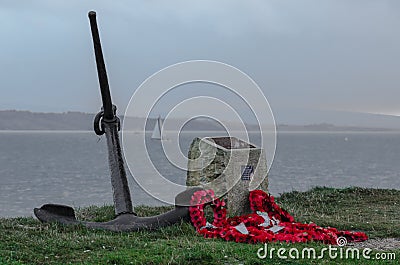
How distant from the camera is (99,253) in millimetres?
6047

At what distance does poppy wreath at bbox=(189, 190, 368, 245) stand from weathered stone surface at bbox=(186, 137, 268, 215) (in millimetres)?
309

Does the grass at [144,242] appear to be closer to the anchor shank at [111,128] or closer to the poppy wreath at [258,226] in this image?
the poppy wreath at [258,226]

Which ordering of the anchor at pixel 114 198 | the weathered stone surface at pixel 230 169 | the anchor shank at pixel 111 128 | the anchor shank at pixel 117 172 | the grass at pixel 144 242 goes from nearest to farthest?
1. the grass at pixel 144 242
2. the anchor at pixel 114 198
3. the anchor shank at pixel 117 172
4. the anchor shank at pixel 111 128
5. the weathered stone surface at pixel 230 169

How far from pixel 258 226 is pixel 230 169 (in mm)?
1110

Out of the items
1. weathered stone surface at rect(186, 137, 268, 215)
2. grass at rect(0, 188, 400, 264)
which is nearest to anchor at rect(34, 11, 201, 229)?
grass at rect(0, 188, 400, 264)

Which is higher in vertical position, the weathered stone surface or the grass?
the weathered stone surface

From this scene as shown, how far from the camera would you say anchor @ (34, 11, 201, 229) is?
7.39 meters

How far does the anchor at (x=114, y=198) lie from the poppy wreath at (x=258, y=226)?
17 centimetres

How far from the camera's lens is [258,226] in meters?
7.59

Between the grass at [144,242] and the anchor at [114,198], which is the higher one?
the anchor at [114,198]

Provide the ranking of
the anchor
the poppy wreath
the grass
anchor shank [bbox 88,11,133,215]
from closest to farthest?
the grass < the poppy wreath < the anchor < anchor shank [bbox 88,11,133,215]

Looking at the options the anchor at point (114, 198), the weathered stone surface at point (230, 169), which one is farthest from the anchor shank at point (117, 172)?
the weathered stone surface at point (230, 169)

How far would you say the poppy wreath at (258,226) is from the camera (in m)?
7.00

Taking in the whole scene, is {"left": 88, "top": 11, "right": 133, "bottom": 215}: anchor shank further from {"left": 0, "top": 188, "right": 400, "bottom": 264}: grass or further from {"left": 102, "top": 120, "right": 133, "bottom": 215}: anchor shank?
{"left": 0, "top": 188, "right": 400, "bottom": 264}: grass
